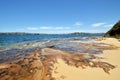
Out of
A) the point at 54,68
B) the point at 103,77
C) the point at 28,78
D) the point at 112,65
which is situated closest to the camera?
the point at 28,78

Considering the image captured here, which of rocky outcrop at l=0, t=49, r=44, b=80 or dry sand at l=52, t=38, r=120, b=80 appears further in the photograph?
dry sand at l=52, t=38, r=120, b=80

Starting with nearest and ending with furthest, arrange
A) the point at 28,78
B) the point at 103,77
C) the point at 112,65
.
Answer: the point at 28,78, the point at 103,77, the point at 112,65

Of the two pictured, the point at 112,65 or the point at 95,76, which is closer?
the point at 95,76

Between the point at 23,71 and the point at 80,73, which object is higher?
the point at 23,71

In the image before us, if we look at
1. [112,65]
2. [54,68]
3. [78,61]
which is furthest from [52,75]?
[112,65]

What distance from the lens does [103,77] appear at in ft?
17.1

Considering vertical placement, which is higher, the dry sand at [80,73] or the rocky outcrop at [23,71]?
the rocky outcrop at [23,71]

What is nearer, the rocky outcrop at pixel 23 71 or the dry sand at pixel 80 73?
the rocky outcrop at pixel 23 71

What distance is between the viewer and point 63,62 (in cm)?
641

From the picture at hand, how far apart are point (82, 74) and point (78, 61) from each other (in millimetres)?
1324

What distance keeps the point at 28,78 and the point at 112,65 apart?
371 centimetres

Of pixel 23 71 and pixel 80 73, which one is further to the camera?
pixel 80 73

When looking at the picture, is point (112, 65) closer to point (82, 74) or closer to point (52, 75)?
point (82, 74)

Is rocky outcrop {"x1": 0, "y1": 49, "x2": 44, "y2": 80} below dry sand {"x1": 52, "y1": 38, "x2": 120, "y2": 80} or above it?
above
